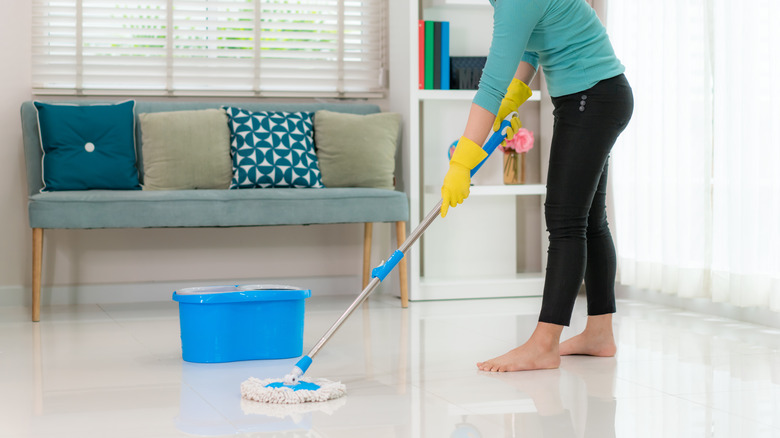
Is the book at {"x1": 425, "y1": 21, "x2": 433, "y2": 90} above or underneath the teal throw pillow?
above

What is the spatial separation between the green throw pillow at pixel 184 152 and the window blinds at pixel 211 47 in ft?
1.08

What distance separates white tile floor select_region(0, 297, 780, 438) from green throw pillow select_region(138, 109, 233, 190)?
0.66 m

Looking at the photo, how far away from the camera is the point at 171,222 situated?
10.1 ft

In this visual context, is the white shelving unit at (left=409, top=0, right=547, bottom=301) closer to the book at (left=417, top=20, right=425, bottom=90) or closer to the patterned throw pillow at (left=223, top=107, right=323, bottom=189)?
the book at (left=417, top=20, right=425, bottom=90)

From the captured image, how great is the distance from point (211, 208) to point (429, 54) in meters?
1.11

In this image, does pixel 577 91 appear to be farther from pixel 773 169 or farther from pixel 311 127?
pixel 311 127

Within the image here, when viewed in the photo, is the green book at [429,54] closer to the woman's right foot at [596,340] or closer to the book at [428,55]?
the book at [428,55]

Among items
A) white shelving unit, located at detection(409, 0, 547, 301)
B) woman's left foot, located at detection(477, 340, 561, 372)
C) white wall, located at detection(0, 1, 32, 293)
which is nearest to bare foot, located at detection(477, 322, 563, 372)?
woman's left foot, located at detection(477, 340, 561, 372)

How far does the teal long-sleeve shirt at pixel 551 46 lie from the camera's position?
71.3 inches

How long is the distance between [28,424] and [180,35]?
2426mm

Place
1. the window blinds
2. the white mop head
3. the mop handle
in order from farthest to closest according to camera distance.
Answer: the window blinds < the mop handle < the white mop head

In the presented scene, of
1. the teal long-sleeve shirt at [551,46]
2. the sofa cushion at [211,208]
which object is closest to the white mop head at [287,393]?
the teal long-sleeve shirt at [551,46]

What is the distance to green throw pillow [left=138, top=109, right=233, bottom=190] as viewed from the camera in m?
3.31

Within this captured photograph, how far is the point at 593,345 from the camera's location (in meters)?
2.16
